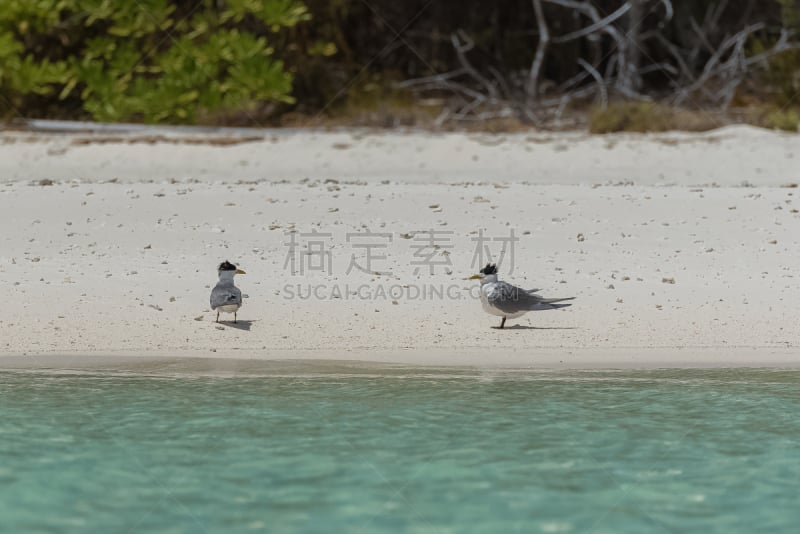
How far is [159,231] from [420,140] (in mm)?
3846

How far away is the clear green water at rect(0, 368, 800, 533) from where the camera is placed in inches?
183

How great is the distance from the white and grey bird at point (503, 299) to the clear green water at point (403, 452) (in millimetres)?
727

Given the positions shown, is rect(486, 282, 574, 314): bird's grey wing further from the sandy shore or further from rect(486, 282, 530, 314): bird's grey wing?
the sandy shore

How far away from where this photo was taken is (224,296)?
735 centimetres

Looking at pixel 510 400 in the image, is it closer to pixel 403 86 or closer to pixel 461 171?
pixel 461 171

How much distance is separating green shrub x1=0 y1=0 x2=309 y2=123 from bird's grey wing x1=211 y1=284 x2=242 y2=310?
7056mm

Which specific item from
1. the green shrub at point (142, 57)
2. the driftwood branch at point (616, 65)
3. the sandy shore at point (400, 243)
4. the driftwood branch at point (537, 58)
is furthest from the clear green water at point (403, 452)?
the driftwood branch at point (537, 58)

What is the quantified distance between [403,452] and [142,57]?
10.5 metres

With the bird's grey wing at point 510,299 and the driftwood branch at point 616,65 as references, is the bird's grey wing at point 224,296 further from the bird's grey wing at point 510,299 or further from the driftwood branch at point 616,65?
Result: the driftwood branch at point 616,65

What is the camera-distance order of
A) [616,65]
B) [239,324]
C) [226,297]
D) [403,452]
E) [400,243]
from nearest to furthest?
1. [403,452]
2. [226,297]
3. [239,324]
4. [400,243]
5. [616,65]

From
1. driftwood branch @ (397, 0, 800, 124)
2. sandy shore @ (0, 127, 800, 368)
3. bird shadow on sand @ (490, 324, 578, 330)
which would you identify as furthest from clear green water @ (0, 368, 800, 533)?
driftwood branch @ (397, 0, 800, 124)

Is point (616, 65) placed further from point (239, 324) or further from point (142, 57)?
point (239, 324)

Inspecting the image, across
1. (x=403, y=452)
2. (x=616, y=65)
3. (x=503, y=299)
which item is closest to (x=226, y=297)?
(x=503, y=299)

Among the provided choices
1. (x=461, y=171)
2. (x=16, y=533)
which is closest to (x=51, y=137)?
(x=461, y=171)
